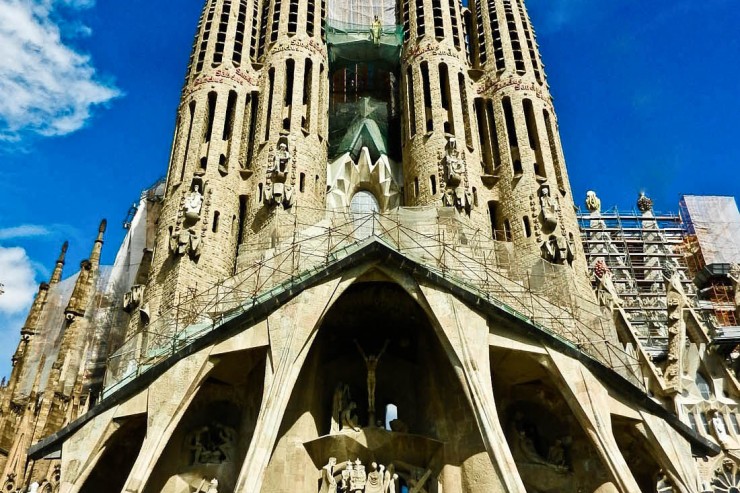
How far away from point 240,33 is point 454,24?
7.92 m

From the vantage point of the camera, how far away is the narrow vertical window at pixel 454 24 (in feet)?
87.6

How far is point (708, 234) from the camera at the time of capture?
3341 centimetres

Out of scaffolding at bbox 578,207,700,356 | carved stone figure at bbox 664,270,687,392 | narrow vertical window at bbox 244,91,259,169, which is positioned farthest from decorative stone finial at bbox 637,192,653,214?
narrow vertical window at bbox 244,91,259,169

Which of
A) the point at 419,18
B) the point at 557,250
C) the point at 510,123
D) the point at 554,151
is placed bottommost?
the point at 557,250

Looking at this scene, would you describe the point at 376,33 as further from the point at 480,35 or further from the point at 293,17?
the point at 480,35

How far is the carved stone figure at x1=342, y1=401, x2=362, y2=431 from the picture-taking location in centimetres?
1747

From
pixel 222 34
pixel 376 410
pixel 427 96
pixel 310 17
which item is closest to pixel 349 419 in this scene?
pixel 376 410

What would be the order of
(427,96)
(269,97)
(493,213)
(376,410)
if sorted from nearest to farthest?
(376,410)
(493,213)
(269,97)
(427,96)

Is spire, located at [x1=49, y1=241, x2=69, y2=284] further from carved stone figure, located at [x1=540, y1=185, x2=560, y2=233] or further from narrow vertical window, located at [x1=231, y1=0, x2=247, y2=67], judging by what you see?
carved stone figure, located at [x1=540, y1=185, x2=560, y2=233]

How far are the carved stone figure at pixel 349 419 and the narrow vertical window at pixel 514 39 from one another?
13.5 metres

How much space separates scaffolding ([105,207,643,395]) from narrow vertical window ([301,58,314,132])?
4.68m

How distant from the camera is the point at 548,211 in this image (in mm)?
21109

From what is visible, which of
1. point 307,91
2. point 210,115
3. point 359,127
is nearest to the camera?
point 210,115

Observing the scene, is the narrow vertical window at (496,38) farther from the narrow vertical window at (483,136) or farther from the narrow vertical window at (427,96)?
the narrow vertical window at (427,96)
